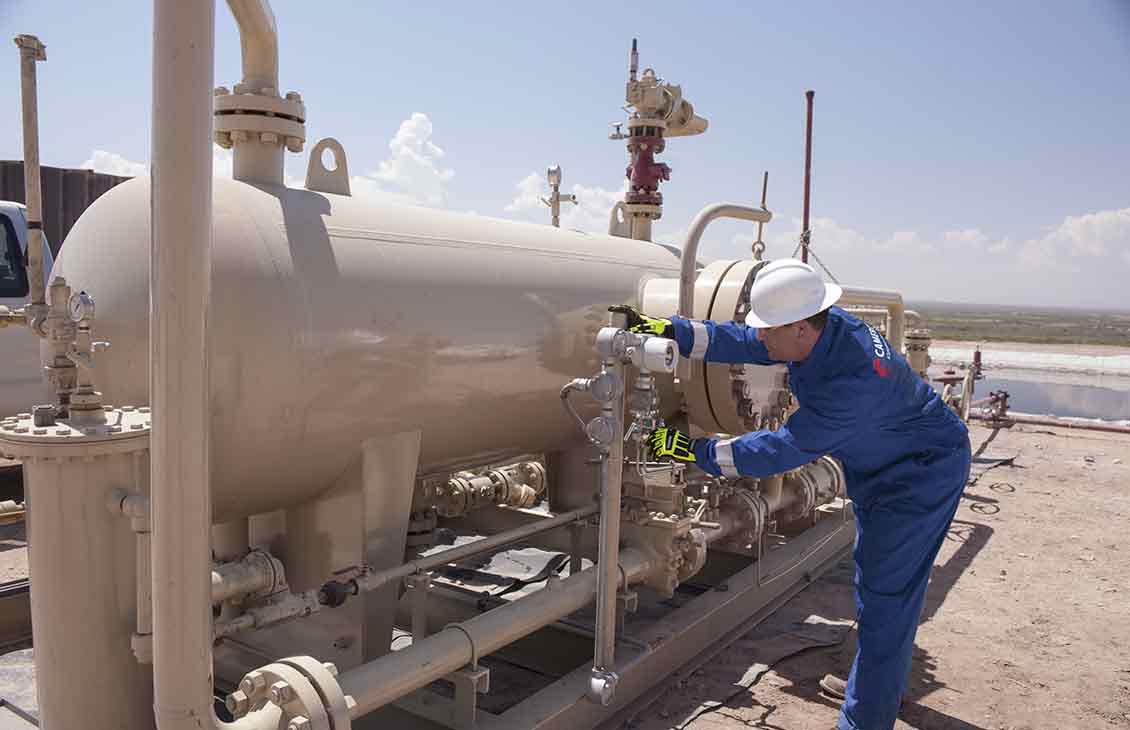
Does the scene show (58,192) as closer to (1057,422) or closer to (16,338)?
(16,338)

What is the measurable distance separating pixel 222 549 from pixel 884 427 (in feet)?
7.90

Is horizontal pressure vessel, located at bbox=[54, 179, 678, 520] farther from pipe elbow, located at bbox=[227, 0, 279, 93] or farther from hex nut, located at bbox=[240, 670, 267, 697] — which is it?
hex nut, located at bbox=[240, 670, 267, 697]

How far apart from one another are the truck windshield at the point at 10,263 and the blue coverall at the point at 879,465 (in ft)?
18.0

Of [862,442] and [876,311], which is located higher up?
[876,311]

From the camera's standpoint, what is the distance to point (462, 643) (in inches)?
109

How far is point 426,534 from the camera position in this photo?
3984mm

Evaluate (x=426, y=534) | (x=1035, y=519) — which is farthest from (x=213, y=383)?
(x=1035, y=519)

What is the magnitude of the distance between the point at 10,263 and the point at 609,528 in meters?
5.63

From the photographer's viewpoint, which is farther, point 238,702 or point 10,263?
point 10,263

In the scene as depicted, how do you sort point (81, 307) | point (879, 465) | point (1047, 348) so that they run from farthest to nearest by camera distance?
point (1047, 348), point (879, 465), point (81, 307)

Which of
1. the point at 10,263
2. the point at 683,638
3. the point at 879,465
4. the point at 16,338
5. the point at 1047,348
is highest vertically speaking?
the point at 10,263

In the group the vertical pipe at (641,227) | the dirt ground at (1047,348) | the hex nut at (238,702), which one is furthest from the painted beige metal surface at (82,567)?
the dirt ground at (1047,348)

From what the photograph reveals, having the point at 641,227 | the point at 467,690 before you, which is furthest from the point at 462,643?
the point at 641,227

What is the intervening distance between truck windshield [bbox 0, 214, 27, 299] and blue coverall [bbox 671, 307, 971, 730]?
5.50 metres
